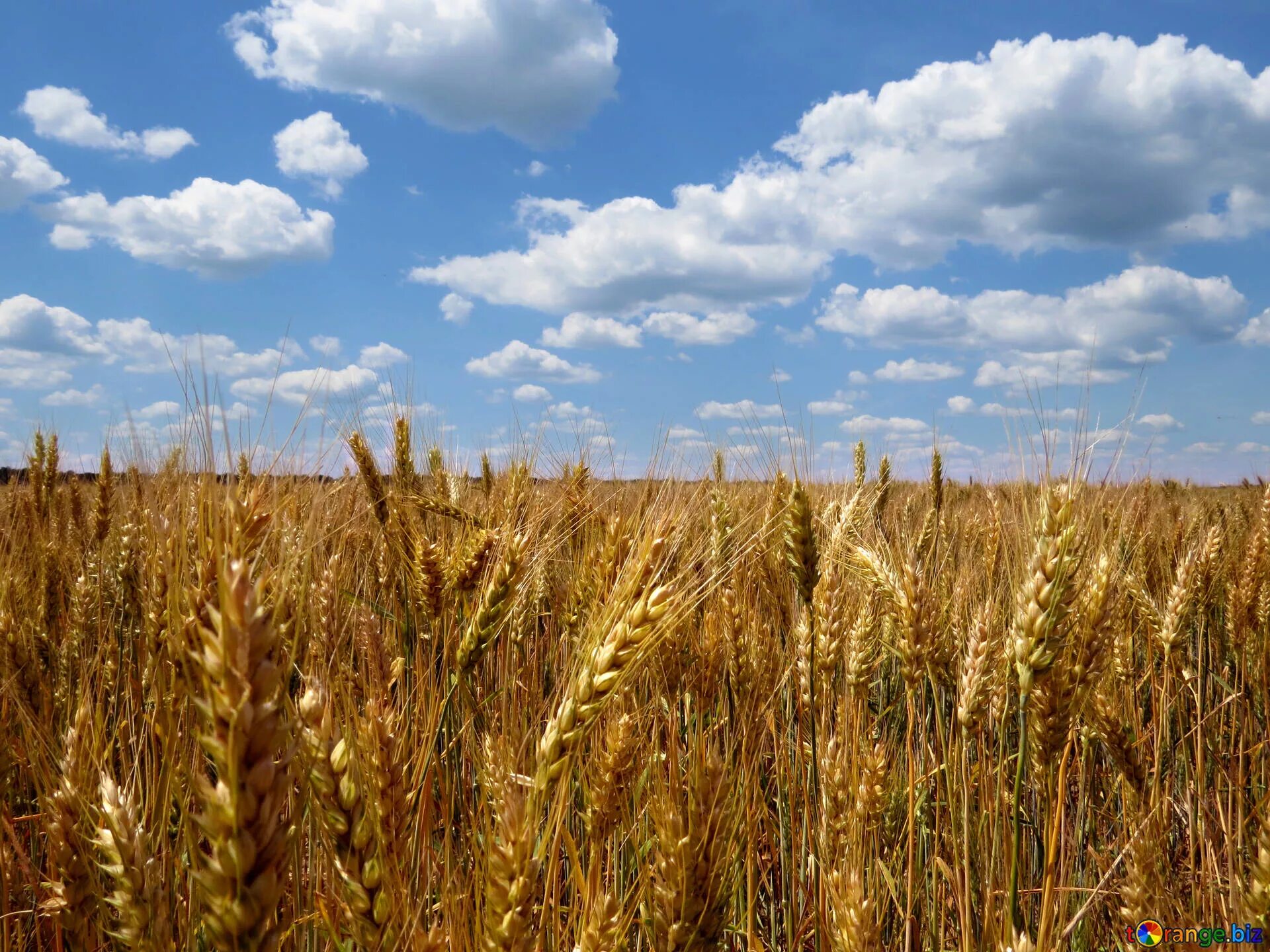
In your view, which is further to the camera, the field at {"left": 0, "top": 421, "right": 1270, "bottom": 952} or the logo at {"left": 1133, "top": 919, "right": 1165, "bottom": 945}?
the logo at {"left": 1133, "top": 919, "right": 1165, "bottom": 945}

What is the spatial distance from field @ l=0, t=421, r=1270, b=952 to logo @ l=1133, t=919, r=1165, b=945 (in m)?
0.03

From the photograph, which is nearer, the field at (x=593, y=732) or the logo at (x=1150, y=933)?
the field at (x=593, y=732)

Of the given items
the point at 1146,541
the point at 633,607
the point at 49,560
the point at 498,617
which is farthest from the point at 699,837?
the point at 1146,541

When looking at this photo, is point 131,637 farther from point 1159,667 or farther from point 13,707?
point 1159,667

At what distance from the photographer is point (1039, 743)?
2.03 meters

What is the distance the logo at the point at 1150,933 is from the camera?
1.78 m

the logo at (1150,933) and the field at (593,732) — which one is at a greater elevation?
the field at (593,732)

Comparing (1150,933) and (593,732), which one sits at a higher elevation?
(593,732)

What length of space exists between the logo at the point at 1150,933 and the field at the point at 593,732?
3 centimetres

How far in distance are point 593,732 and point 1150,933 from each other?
56.5 inches

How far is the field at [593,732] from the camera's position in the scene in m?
1.21

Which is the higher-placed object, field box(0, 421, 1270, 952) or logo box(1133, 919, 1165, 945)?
field box(0, 421, 1270, 952)

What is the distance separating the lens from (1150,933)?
1791mm

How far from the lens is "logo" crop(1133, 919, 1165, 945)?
178 cm
